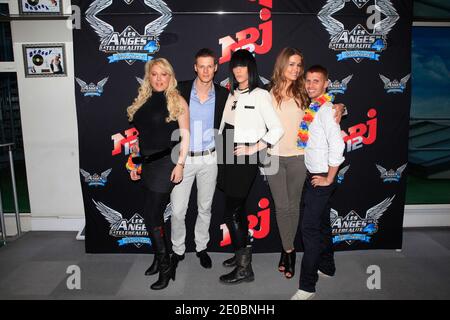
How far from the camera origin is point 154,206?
238cm

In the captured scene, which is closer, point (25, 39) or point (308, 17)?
point (308, 17)

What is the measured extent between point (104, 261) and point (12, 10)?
111 inches

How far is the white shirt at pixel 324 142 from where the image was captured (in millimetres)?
2018

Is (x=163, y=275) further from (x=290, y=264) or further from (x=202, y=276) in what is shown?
(x=290, y=264)

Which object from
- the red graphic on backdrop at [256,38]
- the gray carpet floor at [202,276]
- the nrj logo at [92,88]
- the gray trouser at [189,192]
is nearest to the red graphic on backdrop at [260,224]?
the gray carpet floor at [202,276]

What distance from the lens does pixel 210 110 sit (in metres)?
2.48

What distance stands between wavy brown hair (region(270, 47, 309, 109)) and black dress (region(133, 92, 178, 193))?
0.85 meters

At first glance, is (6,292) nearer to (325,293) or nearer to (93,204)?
(93,204)

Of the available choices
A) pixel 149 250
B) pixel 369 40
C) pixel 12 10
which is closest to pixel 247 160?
pixel 149 250

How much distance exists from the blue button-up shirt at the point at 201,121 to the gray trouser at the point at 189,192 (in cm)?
11

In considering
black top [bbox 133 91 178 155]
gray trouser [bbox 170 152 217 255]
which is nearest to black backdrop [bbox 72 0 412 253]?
gray trouser [bbox 170 152 217 255]

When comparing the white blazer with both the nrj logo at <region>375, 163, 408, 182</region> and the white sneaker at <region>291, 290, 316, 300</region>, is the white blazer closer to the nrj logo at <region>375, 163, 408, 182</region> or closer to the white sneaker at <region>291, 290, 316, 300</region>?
the white sneaker at <region>291, 290, 316, 300</region>

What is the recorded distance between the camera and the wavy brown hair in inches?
92.9

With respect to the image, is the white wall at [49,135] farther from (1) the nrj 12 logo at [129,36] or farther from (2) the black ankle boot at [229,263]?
(2) the black ankle boot at [229,263]
